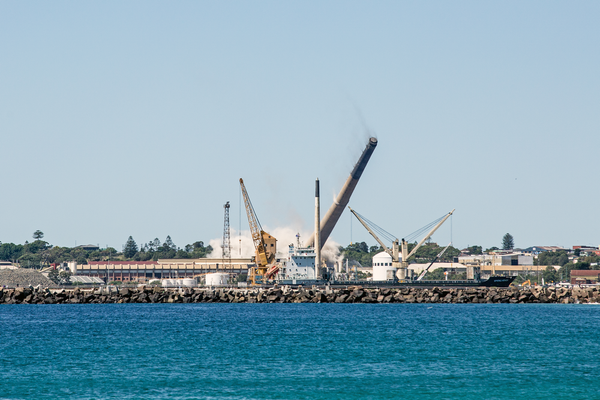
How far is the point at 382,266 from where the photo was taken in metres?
158

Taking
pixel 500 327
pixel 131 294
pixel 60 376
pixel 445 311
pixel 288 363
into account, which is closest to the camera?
pixel 60 376

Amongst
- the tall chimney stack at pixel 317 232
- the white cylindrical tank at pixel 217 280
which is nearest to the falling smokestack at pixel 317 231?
the tall chimney stack at pixel 317 232

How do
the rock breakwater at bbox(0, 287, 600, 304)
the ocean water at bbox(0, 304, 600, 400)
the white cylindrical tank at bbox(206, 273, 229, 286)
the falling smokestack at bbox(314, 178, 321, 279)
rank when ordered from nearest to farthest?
the ocean water at bbox(0, 304, 600, 400)
the rock breakwater at bbox(0, 287, 600, 304)
the falling smokestack at bbox(314, 178, 321, 279)
the white cylindrical tank at bbox(206, 273, 229, 286)

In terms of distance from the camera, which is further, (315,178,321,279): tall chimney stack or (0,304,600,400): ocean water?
(315,178,321,279): tall chimney stack

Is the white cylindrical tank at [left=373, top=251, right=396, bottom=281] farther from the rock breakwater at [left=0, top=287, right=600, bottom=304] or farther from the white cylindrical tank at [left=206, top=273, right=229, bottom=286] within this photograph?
the white cylindrical tank at [left=206, top=273, right=229, bottom=286]

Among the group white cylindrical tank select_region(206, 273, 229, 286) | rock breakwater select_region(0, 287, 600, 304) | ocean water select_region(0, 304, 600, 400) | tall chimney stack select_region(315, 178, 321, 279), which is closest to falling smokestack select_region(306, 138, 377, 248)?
tall chimney stack select_region(315, 178, 321, 279)

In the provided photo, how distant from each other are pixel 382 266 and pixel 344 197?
18876 millimetres

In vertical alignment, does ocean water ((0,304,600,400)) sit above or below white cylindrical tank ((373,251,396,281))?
below

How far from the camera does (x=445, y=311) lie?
93250mm

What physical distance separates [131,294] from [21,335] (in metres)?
53.8

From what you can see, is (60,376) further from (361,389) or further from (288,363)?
(361,389)

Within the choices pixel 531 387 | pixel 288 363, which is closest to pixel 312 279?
pixel 288 363

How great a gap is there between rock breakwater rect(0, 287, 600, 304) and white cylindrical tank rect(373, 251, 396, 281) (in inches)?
1369

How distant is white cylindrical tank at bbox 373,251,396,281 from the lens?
6149 inches
